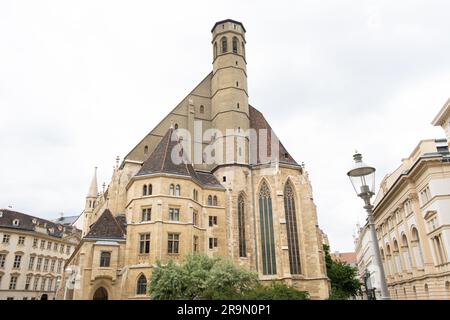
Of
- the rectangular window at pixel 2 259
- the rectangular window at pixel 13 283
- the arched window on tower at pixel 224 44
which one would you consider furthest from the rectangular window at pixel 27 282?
the arched window on tower at pixel 224 44

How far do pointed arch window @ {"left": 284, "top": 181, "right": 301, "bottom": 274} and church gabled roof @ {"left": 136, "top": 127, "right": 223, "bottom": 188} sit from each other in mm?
7993

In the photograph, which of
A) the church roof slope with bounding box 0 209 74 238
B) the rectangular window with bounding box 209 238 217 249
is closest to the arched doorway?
the rectangular window with bounding box 209 238 217 249

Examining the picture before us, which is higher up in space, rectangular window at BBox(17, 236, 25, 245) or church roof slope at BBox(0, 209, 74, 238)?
Result: church roof slope at BBox(0, 209, 74, 238)

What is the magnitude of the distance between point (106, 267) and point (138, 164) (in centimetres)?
1250

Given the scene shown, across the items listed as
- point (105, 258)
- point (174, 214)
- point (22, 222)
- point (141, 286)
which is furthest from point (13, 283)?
point (174, 214)

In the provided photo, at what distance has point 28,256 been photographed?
178ft

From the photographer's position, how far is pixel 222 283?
22422 mm

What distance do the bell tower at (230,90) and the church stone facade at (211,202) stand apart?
0.45 ft

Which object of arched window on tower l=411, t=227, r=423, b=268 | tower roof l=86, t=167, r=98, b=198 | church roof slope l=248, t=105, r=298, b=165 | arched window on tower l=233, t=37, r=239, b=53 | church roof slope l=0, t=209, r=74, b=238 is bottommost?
arched window on tower l=411, t=227, r=423, b=268

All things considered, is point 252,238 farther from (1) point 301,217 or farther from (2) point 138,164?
(2) point 138,164

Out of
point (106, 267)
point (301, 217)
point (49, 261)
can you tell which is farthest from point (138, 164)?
point (49, 261)

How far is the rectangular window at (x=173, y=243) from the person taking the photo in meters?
31.2

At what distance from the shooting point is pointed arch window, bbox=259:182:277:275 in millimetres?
36000

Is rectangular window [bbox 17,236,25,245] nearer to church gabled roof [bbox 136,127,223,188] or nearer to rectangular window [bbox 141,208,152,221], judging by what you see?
church gabled roof [bbox 136,127,223,188]
